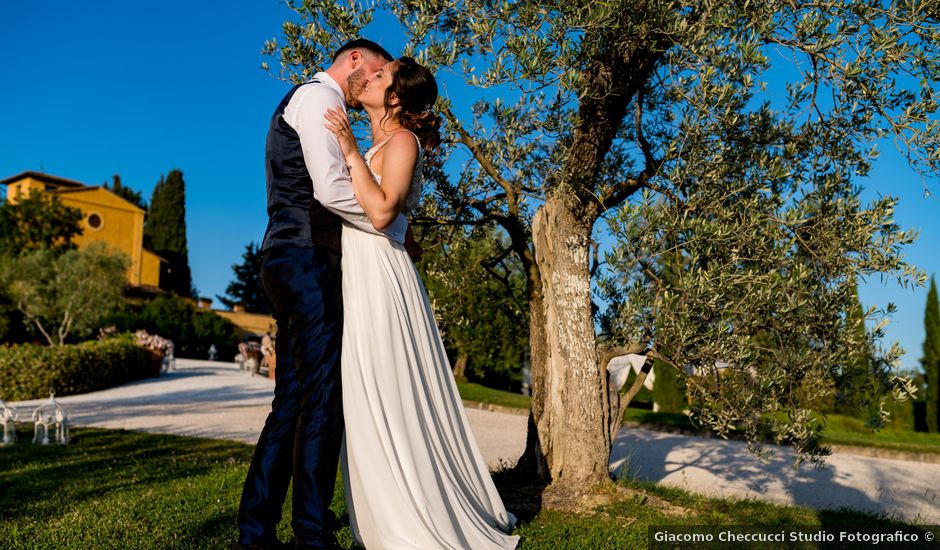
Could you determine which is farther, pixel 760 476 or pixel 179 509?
pixel 760 476

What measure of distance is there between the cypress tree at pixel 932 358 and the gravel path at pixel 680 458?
11.1m

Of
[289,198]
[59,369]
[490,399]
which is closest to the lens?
[289,198]

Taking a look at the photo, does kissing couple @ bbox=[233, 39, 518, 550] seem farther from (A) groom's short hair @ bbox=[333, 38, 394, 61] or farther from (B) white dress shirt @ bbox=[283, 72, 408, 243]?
(A) groom's short hair @ bbox=[333, 38, 394, 61]

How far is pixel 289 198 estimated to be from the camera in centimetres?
349

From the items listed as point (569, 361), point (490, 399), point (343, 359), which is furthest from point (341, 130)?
point (490, 399)

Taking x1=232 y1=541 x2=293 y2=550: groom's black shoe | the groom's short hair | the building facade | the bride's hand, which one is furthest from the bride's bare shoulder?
the building facade

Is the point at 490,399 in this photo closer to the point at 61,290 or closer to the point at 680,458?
the point at 680,458

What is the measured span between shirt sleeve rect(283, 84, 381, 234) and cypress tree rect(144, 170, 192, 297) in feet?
185

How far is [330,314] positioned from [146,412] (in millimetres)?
11535

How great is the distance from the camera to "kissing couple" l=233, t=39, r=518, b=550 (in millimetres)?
3408

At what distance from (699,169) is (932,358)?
2098 cm

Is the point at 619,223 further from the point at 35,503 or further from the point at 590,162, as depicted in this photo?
the point at 35,503

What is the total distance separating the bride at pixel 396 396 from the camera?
3.45m

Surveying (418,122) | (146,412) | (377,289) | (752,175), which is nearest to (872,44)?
(752,175)
